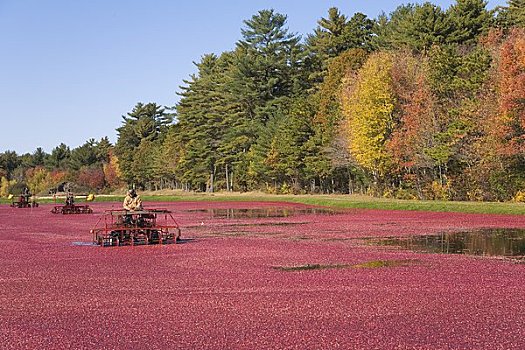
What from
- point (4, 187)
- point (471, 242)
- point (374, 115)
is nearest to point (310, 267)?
point (471, 242)

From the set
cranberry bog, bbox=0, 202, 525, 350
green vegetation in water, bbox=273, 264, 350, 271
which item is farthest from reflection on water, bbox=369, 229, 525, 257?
green vegetation in water, bbox=273, 264, 350, 271

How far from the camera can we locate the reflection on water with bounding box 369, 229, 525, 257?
66.5ft

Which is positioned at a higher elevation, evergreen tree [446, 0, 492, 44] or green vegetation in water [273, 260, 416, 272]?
evergreen tree [446, 0, 492, 44]

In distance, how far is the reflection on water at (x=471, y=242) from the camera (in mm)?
20281

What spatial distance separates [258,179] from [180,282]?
2853 inches

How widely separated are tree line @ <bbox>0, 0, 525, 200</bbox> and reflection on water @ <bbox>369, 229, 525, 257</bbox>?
661 inches

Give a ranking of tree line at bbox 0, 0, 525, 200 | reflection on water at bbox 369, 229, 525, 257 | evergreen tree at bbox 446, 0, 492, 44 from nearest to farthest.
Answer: reflection on water at bbox 369, 229, 525, 257, tree line at bbox 0, 0, 525, 200, evergreen tree at bbox 446, 0, 492, 44

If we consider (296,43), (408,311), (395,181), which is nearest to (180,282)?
(408,311)

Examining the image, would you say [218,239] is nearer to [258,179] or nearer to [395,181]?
[395,181]

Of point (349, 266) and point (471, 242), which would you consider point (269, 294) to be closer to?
point (349, 266)

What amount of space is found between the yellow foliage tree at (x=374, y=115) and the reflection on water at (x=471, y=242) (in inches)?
1167

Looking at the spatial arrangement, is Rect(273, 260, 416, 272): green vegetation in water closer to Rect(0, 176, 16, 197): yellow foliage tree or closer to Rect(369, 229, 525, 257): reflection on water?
Rect(369, 229, 525, 257): reflection on water

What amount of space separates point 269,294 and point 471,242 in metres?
12.0

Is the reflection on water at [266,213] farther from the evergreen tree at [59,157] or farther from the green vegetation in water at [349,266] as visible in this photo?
the evergreen tree at [59,157]
